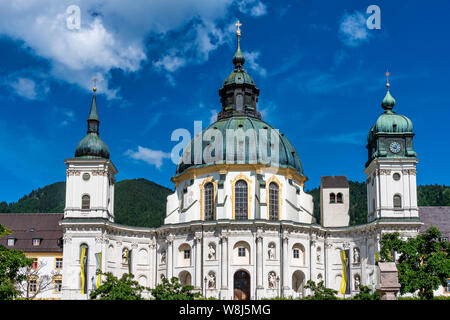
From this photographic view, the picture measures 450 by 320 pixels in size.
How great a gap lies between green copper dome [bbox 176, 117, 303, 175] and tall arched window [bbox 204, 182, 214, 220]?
114 inches

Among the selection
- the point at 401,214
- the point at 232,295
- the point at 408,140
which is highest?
the point at 408,140

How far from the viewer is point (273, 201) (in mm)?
85812

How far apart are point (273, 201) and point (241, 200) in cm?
424

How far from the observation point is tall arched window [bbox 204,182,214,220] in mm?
85350

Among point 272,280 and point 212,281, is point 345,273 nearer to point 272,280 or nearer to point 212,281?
point 272,280

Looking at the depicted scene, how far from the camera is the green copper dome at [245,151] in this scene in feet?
282

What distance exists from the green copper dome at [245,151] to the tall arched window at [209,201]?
2.89m

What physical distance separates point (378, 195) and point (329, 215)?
12.3 m

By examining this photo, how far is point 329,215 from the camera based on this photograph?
310 ft

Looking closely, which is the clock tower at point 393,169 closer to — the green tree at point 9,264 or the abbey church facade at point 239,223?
the abbey church facade at point 239,223

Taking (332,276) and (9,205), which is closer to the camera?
(332,276)

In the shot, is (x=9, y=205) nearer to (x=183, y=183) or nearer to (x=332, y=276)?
(x=183, y=183)
